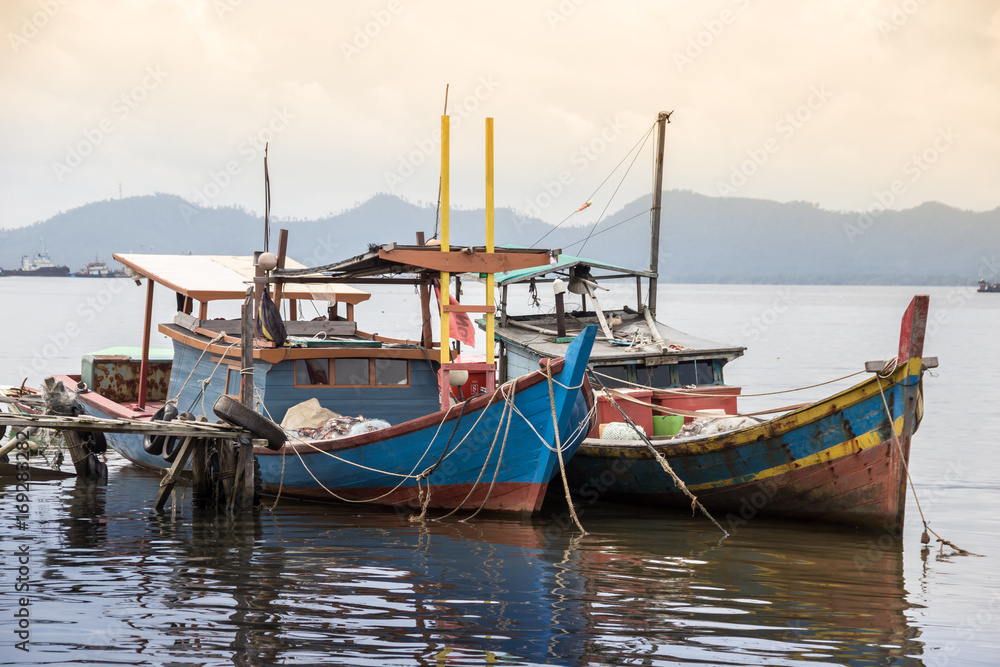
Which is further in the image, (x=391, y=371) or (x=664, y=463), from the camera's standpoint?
(x=391, y=371)

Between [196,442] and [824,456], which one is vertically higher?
[824,456]

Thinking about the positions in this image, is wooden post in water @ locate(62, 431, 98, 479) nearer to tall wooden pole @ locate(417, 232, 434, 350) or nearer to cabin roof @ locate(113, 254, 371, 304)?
cabin roof @ locate(113, 254, 371, 304)

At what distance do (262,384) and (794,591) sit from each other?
27.0 feet

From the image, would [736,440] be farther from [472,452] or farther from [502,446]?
[472,452]

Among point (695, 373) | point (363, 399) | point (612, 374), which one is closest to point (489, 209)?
point (363, 399)

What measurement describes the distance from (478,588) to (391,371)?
232 inches

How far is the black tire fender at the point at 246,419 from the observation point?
41.2 ft

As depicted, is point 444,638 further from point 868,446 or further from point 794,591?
point 868,446

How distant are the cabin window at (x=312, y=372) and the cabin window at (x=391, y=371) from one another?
77 centimetres

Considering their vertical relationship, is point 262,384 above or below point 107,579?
above

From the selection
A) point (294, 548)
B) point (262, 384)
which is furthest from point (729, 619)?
→ point (262, 384)

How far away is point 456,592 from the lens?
9633mm

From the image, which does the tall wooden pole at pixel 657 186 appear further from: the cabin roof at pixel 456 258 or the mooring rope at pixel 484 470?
the mooring rope at pixel 484 470

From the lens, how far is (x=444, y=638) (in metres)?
8.23
